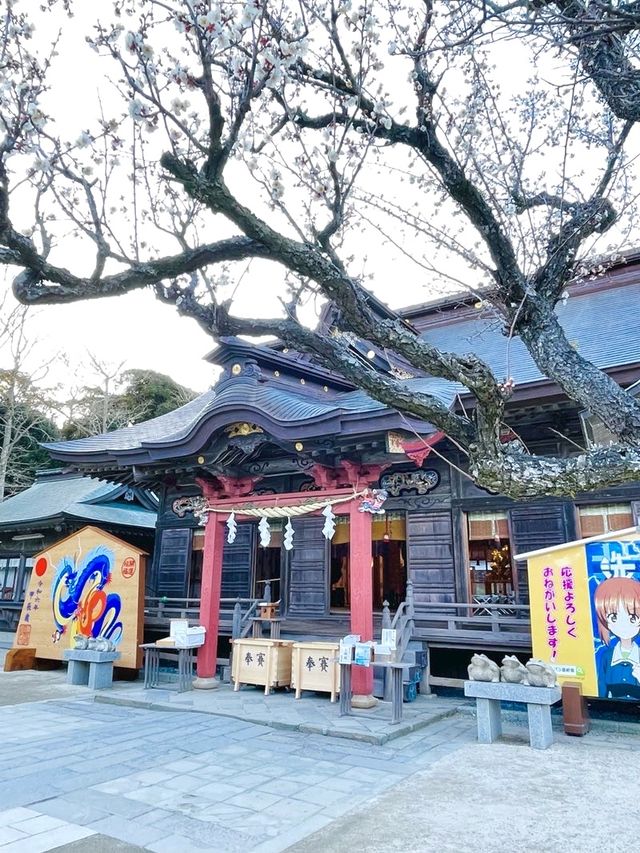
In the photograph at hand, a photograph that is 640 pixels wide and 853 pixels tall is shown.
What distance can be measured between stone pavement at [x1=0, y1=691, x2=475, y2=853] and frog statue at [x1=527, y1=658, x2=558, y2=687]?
3.79 feet

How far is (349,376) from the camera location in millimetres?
4203

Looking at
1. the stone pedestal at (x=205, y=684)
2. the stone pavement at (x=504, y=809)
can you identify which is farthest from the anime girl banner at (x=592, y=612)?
the stone pedestal at (x=205, y=684)

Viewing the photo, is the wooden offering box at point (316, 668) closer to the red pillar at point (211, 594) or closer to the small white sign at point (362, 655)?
the small white sign at point (362, 655)

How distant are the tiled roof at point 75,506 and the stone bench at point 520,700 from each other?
11534 mm

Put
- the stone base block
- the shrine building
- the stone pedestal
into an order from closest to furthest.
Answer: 1. the stone base block
2. the shrine building
3. the stone pedestal

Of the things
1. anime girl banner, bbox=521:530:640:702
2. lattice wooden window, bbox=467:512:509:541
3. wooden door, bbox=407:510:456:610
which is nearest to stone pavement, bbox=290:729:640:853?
anime girl banner, bbox=521:530:640:702

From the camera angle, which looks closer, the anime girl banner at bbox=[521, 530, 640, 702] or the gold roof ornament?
the anime girl banner at bbox=[521, 530, 640, 702]

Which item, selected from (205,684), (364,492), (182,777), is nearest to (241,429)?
(364,492)

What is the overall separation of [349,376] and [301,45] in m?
2.41

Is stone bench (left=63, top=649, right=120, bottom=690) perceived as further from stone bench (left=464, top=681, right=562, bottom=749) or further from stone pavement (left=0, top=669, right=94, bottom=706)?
stone bench (left=464, top=681, right=562, bottom=749)

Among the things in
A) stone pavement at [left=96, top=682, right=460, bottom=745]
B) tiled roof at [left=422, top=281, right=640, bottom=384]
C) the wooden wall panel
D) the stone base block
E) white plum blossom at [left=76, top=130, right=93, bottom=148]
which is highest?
tiled roof at [left=422, top=281, right=640, bottom=384]

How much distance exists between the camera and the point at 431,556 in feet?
32.0

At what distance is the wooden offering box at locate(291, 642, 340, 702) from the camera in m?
8.23

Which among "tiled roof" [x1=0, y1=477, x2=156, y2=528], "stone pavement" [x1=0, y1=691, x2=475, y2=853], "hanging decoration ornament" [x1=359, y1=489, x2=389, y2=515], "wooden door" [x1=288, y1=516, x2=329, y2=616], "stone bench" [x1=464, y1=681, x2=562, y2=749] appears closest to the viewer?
"stone pavement" [x1=0, y1=691, x2=475, y2=853]
